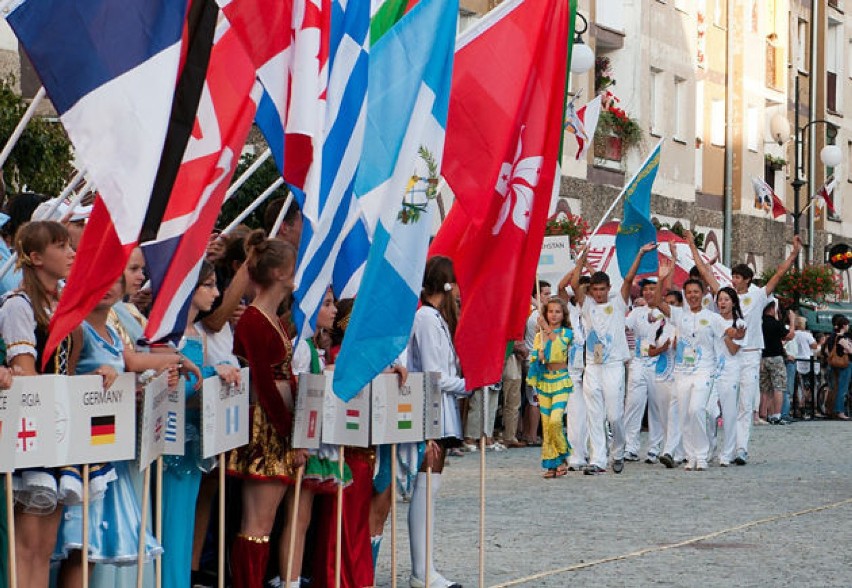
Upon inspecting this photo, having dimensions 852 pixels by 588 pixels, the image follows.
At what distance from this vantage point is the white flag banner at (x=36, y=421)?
241 inches

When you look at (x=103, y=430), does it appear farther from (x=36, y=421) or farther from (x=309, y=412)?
(x=309, y=412)

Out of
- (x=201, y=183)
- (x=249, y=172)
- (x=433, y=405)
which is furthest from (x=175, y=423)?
(x=249, y=172)

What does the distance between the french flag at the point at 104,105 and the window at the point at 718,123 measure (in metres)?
34.2

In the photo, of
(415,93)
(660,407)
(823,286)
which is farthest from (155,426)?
(823,286)

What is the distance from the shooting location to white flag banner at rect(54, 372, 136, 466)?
20.7ft

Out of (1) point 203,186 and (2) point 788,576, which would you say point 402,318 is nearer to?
(1) point 203,186

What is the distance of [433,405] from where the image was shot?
883 centimetres

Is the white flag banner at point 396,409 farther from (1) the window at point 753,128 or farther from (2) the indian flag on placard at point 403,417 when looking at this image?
(1) the window at point 753,128

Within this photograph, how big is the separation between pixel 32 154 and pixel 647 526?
6.79 meters

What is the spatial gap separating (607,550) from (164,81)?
18.2 ft

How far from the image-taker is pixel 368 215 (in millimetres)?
7906

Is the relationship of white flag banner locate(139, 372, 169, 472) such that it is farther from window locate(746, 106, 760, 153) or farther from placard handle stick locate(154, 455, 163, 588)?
window locate(746, 106, 760, 153)

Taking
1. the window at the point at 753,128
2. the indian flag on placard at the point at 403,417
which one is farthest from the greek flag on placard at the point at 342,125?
the window at the point at 753,128

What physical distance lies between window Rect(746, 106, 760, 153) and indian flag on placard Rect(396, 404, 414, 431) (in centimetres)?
3295
